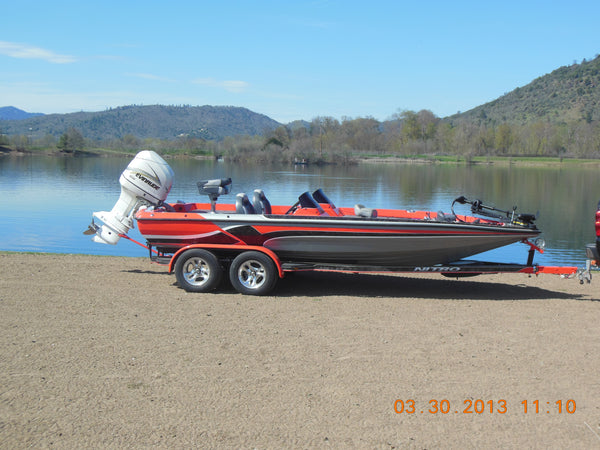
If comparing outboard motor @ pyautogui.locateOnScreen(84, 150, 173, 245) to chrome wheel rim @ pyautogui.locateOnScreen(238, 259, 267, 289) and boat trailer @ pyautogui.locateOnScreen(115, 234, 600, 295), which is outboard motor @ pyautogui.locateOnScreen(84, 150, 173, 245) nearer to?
boat trailer @ pyautogui.locateOnScreen(115, 234, 600, 295)

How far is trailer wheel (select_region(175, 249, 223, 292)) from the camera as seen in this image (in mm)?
8602

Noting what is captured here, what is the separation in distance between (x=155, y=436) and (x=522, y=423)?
2864mm

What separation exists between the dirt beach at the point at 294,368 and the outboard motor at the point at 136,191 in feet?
3.75

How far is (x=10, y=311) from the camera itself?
720cm

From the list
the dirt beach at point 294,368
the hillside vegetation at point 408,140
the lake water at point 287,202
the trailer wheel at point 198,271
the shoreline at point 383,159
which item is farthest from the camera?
the hillside vegetation at point 408,140

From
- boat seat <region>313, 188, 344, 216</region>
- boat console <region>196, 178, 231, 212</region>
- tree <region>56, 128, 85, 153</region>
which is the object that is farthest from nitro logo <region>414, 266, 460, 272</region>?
tree <region>56, 128, 85, 153</region>

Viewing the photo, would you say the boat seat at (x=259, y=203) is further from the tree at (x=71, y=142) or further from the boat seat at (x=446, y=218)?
the tree at (x=71, y=142)

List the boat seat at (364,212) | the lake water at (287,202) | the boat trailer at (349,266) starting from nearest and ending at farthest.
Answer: the boat trailer at (349,266) < the boat seat at (364,212) < the lake water at (287,202)

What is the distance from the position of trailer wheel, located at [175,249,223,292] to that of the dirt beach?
0.73ft

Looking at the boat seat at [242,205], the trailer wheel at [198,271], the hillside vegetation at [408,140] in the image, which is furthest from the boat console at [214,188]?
the hillside vegetation at [408,140]

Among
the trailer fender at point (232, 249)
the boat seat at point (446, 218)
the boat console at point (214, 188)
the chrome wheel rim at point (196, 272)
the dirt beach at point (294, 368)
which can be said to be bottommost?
the dirt beach at point (294, 368)

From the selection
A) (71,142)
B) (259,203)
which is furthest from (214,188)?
(71,142)

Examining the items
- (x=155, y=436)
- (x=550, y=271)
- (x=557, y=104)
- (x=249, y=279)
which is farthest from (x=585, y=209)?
(x=557, y=104)

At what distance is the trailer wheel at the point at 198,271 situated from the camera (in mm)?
8602
